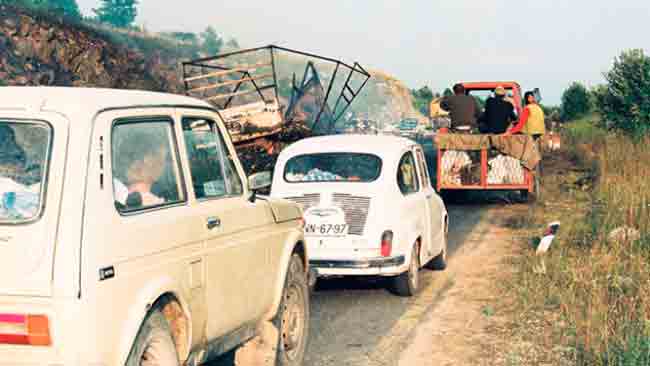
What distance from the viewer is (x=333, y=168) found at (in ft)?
34.8

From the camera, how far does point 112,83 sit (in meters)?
27.5

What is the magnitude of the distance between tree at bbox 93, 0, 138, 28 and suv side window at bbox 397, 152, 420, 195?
98680mm

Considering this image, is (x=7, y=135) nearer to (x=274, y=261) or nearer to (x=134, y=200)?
(x=134, y=200)

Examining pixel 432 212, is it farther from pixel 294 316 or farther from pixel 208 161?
pixel 208 161

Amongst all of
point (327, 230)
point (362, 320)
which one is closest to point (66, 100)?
point (362, 320)

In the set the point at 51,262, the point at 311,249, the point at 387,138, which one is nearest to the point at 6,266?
the point at 51,262

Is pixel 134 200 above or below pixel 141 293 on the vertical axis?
above

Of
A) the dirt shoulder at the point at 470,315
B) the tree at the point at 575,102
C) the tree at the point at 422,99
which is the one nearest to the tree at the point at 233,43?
the tree at the point at 422,99

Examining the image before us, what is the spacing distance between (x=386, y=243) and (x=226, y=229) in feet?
14.0

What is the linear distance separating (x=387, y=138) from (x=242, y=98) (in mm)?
58033

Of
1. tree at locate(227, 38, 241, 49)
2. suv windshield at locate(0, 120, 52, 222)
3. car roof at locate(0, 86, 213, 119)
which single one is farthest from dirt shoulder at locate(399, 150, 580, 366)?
tree at locate(227, 38, 241, 49)

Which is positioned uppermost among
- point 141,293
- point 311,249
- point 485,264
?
point 141,293

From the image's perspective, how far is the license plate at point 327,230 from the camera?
384 inches

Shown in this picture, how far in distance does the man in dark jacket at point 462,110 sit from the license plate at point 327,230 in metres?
11.0
